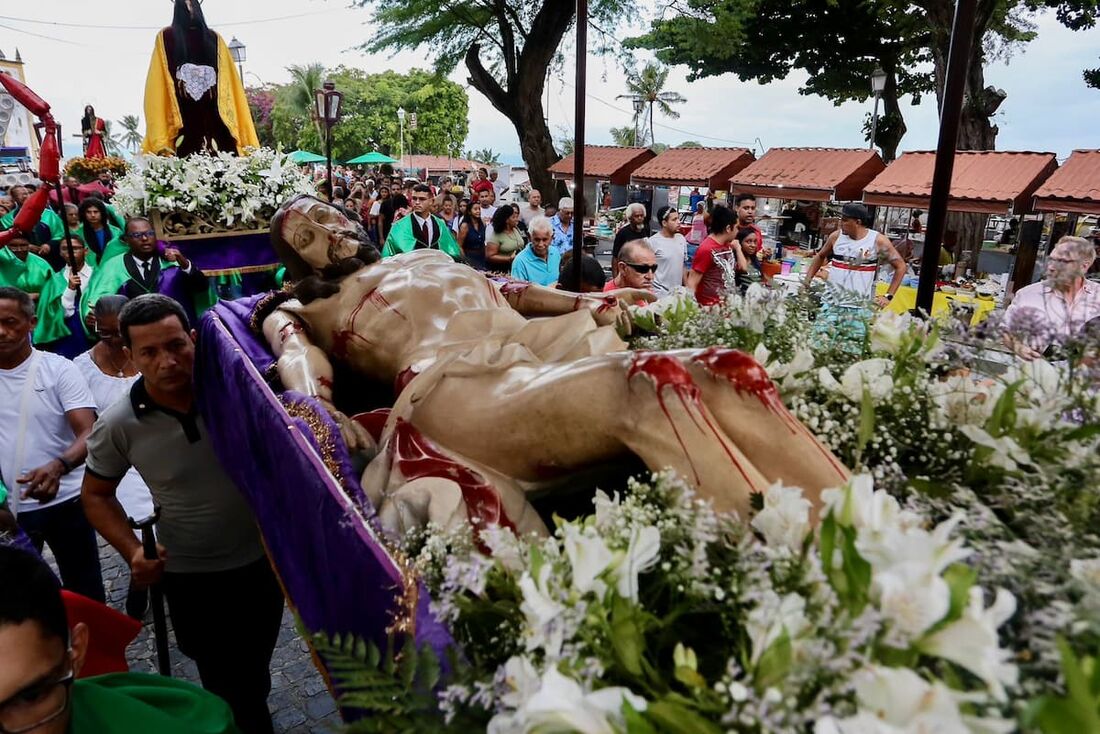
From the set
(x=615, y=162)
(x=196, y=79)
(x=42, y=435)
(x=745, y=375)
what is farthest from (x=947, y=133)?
(x=615, y=162)

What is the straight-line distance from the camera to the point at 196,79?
567 cm

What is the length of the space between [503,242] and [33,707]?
251 inches

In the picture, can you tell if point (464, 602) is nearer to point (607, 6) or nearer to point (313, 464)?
point (313, 464)

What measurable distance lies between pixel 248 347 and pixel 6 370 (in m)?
1.06

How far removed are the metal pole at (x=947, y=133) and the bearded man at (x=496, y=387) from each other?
0.91m

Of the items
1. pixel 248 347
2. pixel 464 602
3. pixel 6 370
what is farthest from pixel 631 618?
pixel 6 370

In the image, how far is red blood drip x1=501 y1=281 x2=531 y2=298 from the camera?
3323mm

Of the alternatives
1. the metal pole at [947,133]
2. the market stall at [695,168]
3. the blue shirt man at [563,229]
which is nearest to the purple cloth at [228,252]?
the blue shirt man at [563,229]

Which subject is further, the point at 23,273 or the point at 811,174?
the point at 811,174

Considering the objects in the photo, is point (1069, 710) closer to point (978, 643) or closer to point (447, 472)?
point (978, 643)

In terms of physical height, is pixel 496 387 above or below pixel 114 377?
above

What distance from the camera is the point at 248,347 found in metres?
3.25

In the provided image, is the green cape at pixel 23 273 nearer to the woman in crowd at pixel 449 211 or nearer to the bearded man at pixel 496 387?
the bearded man at pixel 496 387

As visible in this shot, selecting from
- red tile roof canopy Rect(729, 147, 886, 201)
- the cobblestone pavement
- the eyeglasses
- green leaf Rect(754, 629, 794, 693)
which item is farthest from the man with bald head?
red tile roof canopy Rect(729, 147, 886, 201)
